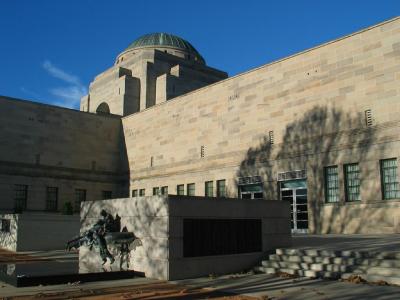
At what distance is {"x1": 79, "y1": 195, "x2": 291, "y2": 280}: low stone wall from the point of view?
46.3 feet

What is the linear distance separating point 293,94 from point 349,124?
502cm

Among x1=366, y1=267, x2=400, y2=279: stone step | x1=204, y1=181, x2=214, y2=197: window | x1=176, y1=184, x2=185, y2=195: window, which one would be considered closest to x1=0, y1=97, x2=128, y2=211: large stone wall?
x1=176, y1=184, x2=185, y2=195: window

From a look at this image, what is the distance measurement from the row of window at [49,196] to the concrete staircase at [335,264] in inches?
1215

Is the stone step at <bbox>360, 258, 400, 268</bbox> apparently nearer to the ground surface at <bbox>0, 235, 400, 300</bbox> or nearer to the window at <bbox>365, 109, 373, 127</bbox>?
the ground surface at <bbox>0, 235, 400, 300</bbox>

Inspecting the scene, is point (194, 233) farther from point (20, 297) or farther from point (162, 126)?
point (162, 126)

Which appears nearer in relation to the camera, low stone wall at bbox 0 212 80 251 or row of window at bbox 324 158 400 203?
row of window at bbox 324 158 400 203

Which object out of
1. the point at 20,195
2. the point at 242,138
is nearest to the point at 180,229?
the point at 242,138

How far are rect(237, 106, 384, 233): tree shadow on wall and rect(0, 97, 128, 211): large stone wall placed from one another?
2122 cm

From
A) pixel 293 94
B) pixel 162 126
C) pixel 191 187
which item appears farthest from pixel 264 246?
pixel 162 126

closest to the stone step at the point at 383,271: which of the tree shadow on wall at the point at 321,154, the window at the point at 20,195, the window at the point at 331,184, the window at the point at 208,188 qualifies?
the tree shadow on wall at the point at 321,154

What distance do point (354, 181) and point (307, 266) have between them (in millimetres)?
14373

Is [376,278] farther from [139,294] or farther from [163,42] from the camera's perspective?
[163,42]

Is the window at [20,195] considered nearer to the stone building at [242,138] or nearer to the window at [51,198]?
the stone building at [242,138]

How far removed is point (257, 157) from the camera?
110 feet
